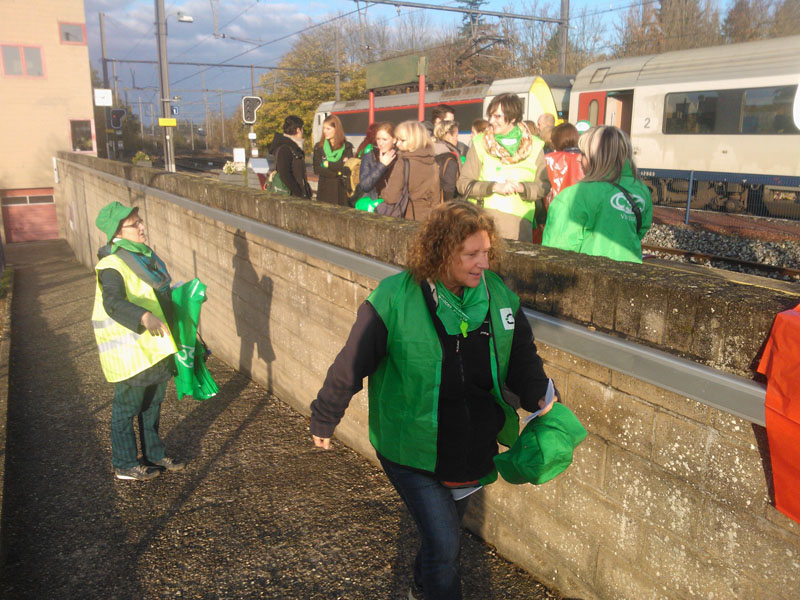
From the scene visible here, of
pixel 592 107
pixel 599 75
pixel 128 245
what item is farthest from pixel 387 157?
pixel 599 75

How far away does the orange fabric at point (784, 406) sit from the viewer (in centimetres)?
208

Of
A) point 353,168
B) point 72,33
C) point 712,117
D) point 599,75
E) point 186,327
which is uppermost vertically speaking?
point 72,33

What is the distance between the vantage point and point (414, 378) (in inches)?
101

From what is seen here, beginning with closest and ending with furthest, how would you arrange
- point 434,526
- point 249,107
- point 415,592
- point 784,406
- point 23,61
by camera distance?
point 784,406, point 434,526, point 415,592, point 249,107, point 23,61

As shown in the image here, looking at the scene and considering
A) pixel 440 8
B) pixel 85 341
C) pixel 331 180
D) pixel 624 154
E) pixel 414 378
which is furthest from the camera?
pixel 440 8

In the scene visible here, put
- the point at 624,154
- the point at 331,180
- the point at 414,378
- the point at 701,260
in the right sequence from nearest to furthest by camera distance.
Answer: the point at 414,378 < the point at 624,154 < the point at 331,180 < the point at 701,260

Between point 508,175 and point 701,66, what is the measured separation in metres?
15.2

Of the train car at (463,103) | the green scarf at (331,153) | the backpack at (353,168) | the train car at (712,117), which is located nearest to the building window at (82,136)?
the train car at (463,103)

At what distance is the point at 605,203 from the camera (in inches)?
143

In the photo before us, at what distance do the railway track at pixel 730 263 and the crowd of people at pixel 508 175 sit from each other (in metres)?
4.07

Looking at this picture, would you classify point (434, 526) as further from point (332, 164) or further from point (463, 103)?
point (463, 103)

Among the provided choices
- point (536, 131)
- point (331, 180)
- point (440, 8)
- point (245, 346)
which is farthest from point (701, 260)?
point (440, 8)

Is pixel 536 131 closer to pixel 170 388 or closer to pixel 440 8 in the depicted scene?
pixel 170 388

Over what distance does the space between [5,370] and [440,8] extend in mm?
19311
